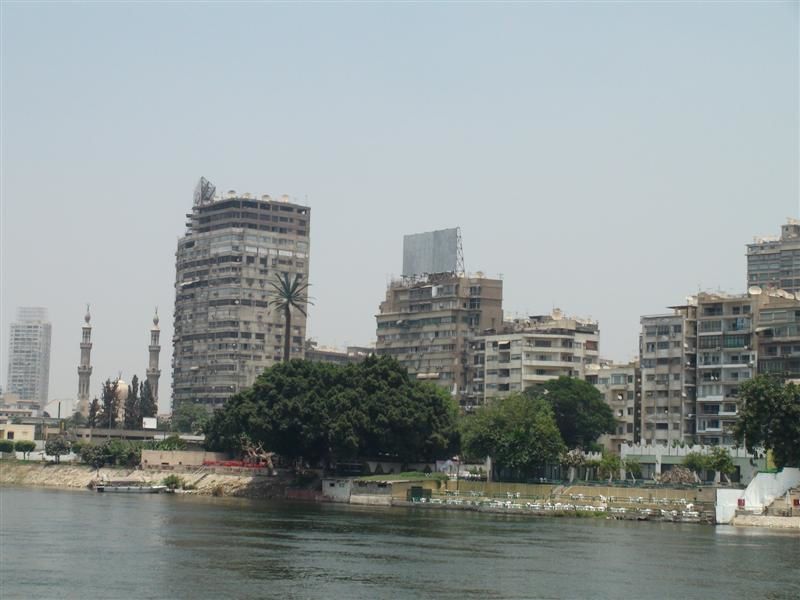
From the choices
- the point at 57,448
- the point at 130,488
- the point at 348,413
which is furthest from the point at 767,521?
the point at 57,448

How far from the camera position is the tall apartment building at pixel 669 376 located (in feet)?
465

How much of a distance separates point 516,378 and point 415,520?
65.7 m

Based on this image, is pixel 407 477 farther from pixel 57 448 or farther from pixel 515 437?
pixel 57 448

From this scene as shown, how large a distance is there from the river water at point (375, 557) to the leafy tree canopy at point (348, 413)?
1982 centimetres

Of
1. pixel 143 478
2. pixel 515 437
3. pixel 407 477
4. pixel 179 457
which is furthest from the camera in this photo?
pixel 179 457

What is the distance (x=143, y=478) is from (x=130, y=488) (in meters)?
8.63

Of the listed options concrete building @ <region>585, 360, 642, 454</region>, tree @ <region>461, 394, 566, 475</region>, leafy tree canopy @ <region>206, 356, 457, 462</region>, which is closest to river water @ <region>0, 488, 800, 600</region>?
tree @ <region>461, 394, 566, 475</region>

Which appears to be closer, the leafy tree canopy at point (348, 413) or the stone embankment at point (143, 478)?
the leafy tree canopy at point (348, 413)

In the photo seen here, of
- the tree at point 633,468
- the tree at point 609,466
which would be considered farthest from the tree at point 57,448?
the tree at point 633,468

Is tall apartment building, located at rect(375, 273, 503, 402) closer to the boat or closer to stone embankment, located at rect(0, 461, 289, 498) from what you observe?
stone embankment, located at rect(0, 461, 289, 498)

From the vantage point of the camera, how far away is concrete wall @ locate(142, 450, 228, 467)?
499 ft

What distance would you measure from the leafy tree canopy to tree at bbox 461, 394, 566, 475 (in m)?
4.60

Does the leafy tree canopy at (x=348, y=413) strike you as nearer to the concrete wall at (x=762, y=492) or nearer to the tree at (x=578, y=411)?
the tree at (x=578, y=411)

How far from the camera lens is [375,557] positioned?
71.1 m
